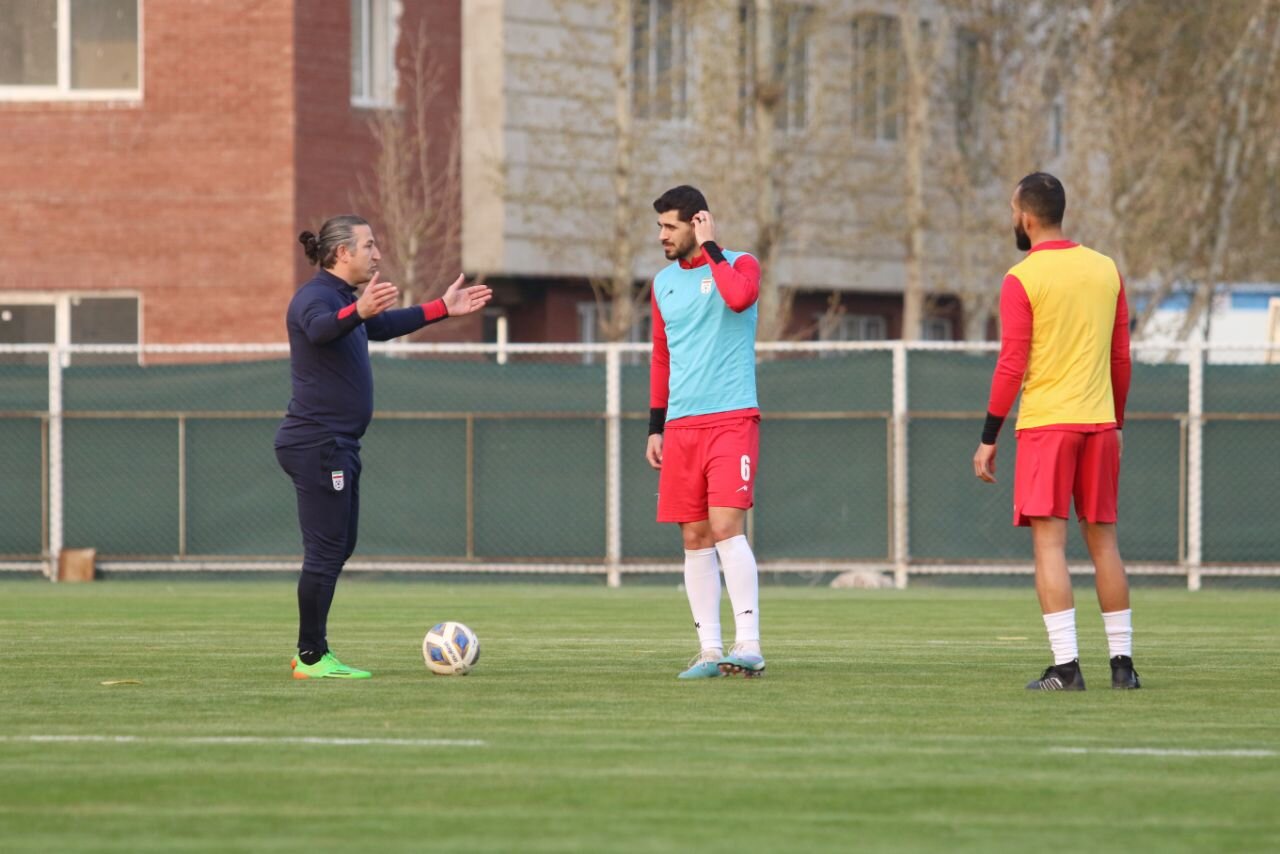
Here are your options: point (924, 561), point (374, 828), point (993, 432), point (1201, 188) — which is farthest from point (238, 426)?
point (1201, 188)

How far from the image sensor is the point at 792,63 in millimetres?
32625

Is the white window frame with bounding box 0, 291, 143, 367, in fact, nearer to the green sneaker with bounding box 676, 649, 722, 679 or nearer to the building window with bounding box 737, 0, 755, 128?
the building window with bounding box 737, 0, 755, 128

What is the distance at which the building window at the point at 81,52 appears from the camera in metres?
28.8

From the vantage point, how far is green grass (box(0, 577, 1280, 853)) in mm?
6828

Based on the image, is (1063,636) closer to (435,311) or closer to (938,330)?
(435,311)

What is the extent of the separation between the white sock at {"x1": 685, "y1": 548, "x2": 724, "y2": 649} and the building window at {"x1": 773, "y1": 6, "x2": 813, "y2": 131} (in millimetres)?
19450

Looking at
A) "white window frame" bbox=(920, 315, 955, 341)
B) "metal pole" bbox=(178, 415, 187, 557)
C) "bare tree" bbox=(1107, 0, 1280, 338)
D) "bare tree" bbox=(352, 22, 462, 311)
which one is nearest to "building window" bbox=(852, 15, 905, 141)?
"bare tree" bbox=(1107, 0, 1280, 338)

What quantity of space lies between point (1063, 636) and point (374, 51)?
2106 centimetres

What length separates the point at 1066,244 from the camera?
10562 mm

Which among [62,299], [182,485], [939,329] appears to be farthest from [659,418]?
[939,329]

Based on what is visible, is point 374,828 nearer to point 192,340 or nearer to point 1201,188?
point 192,340

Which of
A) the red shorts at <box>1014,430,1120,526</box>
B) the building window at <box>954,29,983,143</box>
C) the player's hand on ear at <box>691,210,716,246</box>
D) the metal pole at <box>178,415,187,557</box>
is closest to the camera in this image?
the red shorts at <box>1014,430,1120,526</box>

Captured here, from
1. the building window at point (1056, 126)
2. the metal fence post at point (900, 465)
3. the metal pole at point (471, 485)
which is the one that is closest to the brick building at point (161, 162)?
the metal pole at point (471, 485)

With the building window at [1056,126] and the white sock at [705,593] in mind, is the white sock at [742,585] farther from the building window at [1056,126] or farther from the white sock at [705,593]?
the building window at [1056,126]
